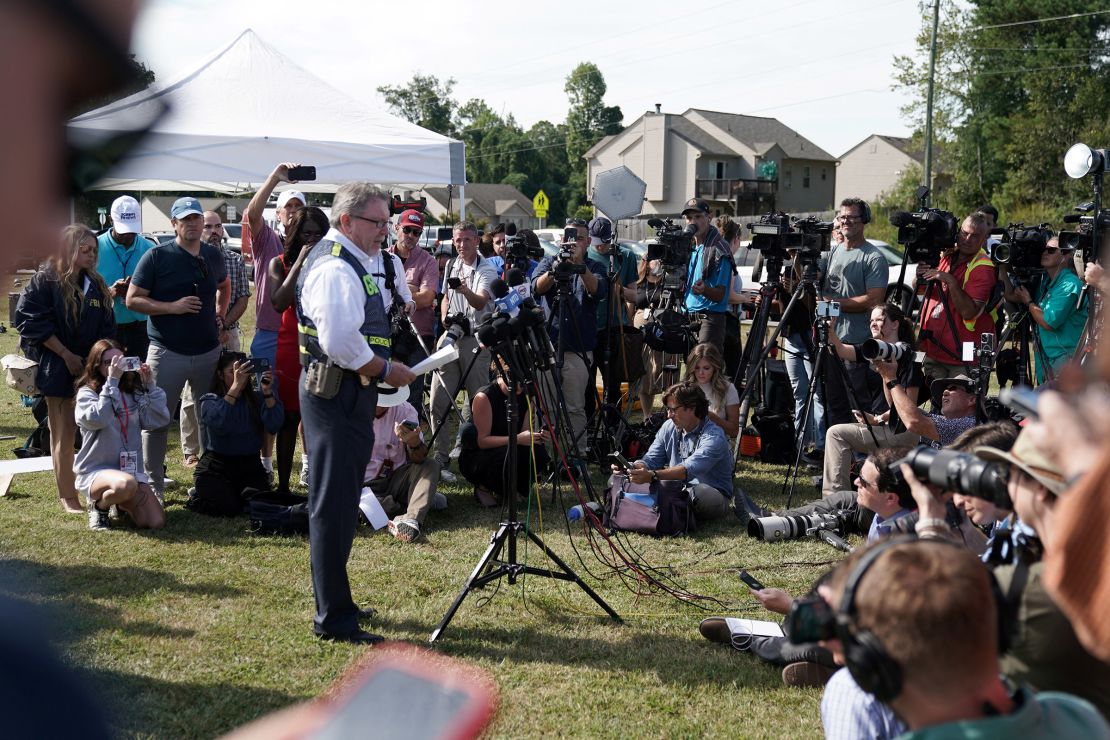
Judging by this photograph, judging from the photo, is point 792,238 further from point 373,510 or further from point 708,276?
point 373,510

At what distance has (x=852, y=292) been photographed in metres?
7.09

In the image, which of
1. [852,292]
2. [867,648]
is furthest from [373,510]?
[867,648]

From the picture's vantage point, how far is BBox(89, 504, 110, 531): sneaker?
5.88m

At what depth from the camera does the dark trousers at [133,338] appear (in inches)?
302

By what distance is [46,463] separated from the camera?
22.8 feet

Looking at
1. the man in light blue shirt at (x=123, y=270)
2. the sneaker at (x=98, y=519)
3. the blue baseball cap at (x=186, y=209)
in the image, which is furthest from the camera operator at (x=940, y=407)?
the man in light blue shirt at (x=123, y=270)

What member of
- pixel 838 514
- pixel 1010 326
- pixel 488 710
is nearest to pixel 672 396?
pixel 838 514

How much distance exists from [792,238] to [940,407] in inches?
63.4

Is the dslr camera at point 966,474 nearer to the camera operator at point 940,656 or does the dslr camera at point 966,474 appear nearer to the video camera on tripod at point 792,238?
the camera operator at point 940,656

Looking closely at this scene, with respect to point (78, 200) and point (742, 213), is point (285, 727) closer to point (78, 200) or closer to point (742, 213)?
point (78, 200)

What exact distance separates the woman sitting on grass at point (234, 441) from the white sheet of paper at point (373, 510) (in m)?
0.61

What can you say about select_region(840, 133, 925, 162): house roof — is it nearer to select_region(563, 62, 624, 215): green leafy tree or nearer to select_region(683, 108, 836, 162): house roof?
select_region(683, 108, 836, 162): house roof

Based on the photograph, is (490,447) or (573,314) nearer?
(490,447)

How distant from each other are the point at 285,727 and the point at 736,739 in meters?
3.03
